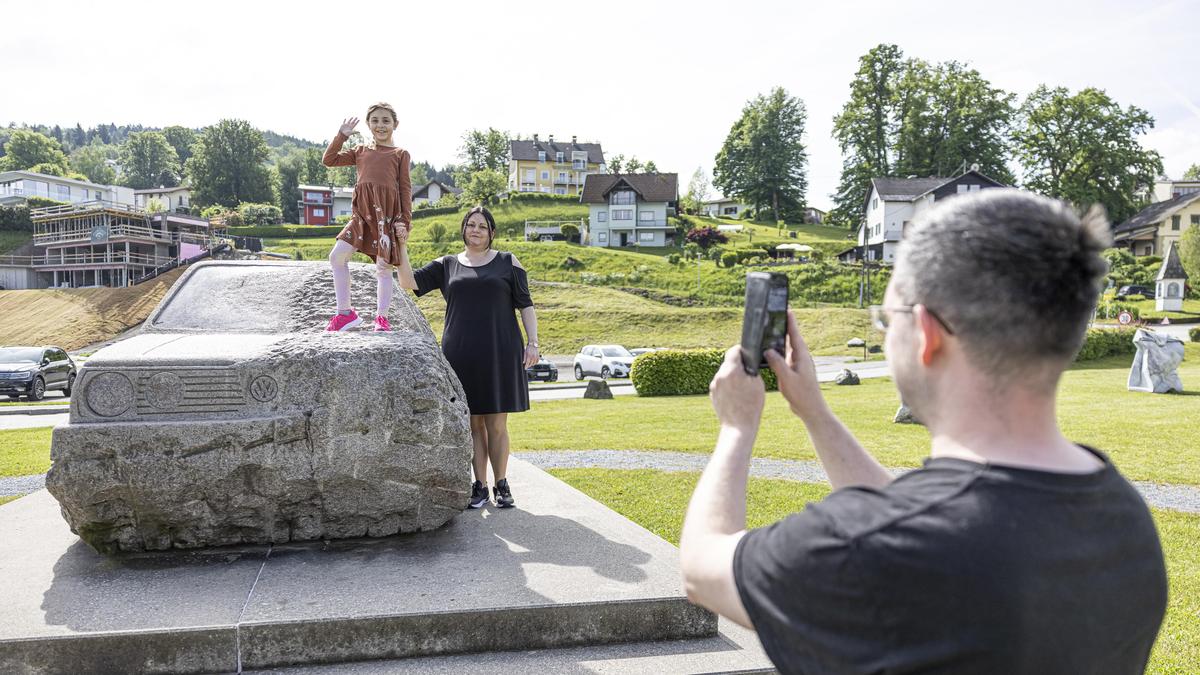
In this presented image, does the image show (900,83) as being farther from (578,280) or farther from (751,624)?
(751,624)

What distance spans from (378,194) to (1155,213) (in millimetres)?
72046

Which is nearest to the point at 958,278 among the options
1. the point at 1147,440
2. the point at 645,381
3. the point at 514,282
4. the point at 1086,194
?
the point at 514,282

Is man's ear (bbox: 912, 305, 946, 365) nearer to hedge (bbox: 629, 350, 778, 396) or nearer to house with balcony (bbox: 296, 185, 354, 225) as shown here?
hedge (bbox: 629, 350, 778, 396)

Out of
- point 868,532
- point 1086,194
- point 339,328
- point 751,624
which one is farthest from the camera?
point 1086,194

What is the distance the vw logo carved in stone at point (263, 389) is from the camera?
4434 millimetres

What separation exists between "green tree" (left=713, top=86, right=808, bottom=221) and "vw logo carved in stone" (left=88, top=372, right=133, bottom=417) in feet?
270

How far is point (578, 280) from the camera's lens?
168 ft

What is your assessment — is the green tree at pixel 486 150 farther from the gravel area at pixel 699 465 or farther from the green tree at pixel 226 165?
the gravel area at pixel 699 465

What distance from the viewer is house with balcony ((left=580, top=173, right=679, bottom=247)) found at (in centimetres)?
7262

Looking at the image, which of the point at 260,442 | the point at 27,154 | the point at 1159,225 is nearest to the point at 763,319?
the point at 260,442

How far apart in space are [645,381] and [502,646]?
17189 mm

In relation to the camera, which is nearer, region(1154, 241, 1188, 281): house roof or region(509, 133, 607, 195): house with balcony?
region(1154, 241, 1188, 281): house roof

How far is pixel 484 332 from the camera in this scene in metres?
5.52

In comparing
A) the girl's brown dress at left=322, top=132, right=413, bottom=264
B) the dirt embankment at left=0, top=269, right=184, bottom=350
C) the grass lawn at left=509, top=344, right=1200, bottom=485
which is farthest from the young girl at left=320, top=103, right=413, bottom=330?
the dirt embankment at left=0, top=269, right=184, bottom=350
